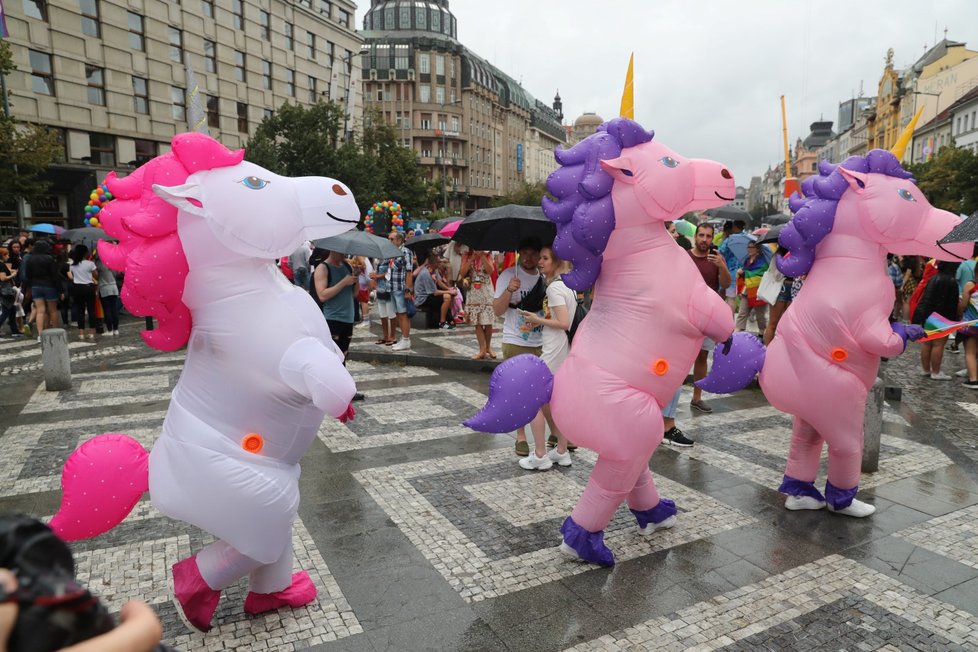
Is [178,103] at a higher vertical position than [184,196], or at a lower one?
higher

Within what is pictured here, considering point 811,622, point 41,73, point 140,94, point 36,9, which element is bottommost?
point 811,622

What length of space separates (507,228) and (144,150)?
2539cm

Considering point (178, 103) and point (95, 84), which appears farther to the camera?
point (178, 103)

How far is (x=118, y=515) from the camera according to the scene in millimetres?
3035

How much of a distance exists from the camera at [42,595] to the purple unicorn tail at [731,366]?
344 centimetres

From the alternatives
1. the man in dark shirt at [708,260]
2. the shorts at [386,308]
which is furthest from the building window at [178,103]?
the man in dark shirt at [708,260]

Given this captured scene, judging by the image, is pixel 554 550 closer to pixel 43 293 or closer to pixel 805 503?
pixel 805 503

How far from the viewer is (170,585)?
3562mm

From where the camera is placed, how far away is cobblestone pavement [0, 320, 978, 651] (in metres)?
3.16

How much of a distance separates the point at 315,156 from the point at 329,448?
22.8 meters

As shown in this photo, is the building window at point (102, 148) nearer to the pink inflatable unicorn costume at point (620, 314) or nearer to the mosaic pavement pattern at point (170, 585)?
the mosaic pavement pattern at point (170, 585)

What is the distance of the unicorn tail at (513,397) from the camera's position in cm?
362

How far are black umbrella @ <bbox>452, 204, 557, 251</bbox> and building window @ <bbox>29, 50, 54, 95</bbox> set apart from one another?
75.4ft

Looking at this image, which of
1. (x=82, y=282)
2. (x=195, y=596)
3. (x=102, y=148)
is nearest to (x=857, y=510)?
(x=195, y=596)
